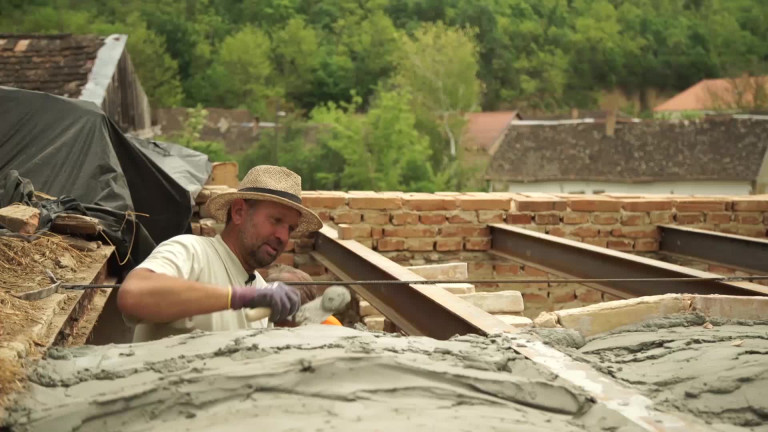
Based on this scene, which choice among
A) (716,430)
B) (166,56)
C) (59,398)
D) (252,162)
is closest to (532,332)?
(716,430)

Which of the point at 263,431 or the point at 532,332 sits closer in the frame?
the point at 263,431

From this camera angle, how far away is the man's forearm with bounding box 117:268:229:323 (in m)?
2.93

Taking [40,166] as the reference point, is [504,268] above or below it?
below

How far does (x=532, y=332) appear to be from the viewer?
10.6ft

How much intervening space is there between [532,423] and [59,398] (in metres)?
1.30

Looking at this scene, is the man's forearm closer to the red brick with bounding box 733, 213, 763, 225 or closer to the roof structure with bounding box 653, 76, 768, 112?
the red brick with bounding box 733, 213, 763, 225

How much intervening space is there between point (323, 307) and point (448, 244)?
531 centimetres

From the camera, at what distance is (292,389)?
229 cm

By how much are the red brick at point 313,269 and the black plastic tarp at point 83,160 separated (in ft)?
4.11

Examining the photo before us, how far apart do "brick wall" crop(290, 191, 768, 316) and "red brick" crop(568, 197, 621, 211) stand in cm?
1

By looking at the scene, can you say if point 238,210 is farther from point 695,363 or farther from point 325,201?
point 325,201

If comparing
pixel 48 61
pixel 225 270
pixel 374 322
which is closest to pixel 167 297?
pixel 225 270

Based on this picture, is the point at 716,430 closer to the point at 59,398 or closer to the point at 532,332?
the point at 532,332

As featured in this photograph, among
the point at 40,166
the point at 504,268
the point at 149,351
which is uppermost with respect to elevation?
the point at 40,166
